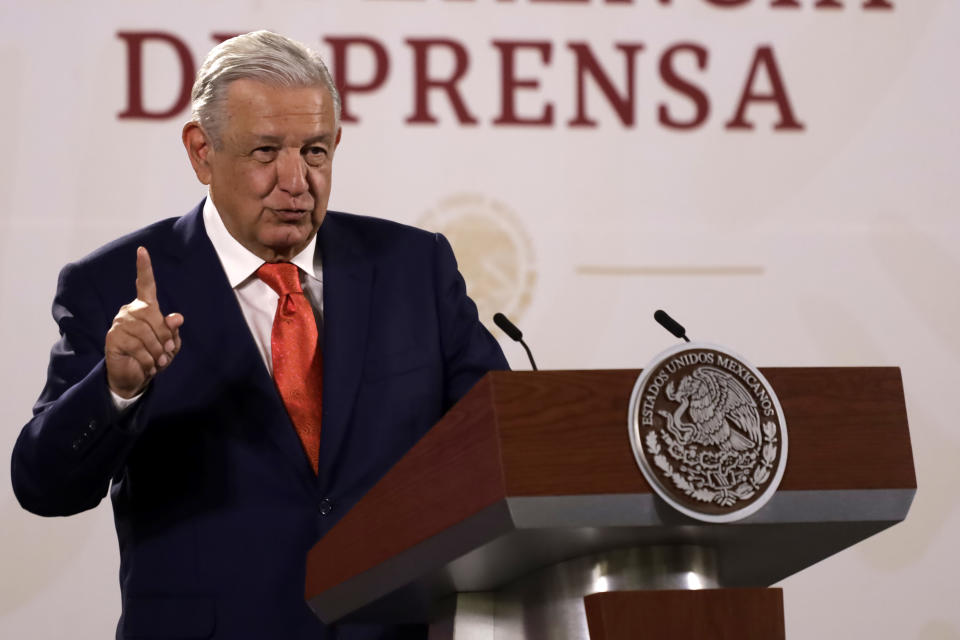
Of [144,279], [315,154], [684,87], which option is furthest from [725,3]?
[144,279]


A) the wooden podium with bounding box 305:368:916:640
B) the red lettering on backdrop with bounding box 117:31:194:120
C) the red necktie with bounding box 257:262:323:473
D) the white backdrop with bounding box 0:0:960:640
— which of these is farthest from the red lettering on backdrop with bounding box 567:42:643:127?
the wooden podium with bounding box 305:368:916:640

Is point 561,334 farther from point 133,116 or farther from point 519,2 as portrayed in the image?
point 133,116

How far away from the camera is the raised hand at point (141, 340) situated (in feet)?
4.56

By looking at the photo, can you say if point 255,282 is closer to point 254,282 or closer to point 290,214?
point 254,282

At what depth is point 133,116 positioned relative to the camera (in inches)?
114

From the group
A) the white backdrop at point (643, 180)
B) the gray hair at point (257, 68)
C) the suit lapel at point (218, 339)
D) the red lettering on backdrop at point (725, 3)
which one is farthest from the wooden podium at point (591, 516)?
the red lettering on backdrop at point (725, 3)

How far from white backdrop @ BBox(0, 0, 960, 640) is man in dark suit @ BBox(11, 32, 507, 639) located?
1012 millimetres

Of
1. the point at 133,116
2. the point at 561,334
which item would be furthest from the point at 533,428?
the point at 133,116

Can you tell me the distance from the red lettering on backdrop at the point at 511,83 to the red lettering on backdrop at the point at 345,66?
0.27 metres

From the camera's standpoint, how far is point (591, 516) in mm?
1017

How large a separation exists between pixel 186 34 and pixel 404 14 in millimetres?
514

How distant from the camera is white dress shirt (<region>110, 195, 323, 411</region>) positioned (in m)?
1.83

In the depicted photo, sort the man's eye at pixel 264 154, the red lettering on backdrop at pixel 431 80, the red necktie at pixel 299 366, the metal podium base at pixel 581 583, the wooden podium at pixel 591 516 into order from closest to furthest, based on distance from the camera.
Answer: the wooden podium at pixel 591 516
the metal podium base at pixel 581 583
the red necktie at pixel 299 366
the man's eye at pixel 264 154
the red lettering on backdrop at pixel 431 80

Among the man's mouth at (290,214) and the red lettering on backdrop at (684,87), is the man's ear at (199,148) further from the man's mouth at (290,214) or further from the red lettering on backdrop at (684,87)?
the red lettering on backdrop at (684,87)
